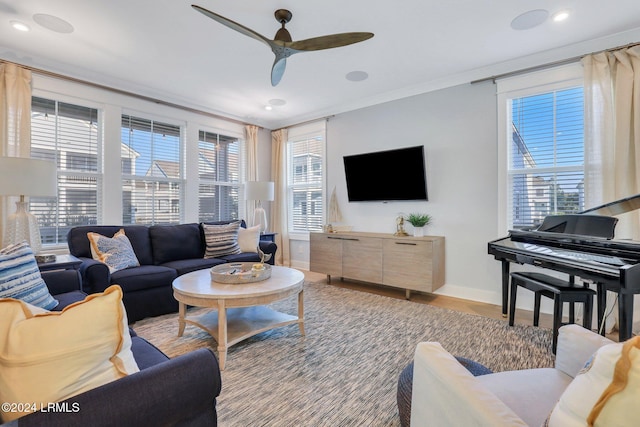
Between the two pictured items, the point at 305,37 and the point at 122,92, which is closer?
the point at 305,37

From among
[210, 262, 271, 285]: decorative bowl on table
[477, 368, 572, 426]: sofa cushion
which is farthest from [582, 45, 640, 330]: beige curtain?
[210, 262, 271, 285]: decorative bowl on table

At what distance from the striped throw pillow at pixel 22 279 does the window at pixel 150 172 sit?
2.44m

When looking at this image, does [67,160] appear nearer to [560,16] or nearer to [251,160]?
[251,160]

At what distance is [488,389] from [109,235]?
3597mm

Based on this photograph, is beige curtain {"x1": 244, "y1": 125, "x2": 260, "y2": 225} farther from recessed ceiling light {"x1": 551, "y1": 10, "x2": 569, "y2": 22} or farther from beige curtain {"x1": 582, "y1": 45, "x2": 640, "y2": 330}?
beige curtain {"x1": 582, "y1": 45, "x2": 640, "y2": 330}

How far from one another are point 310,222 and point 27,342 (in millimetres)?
4456

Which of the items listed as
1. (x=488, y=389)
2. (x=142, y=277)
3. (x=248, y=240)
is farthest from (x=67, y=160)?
(x=488, y=389)

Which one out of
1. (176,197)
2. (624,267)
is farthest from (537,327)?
(176,197)

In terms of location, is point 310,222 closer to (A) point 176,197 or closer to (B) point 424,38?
(A) point 176,197

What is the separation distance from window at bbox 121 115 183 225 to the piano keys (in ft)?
13.7

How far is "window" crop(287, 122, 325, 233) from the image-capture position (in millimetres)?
4977

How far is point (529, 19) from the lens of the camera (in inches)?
A: 96.3

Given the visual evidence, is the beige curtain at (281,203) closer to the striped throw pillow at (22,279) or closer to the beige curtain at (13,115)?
the beige curtain at (13,115)

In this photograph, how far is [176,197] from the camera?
14.5ft
